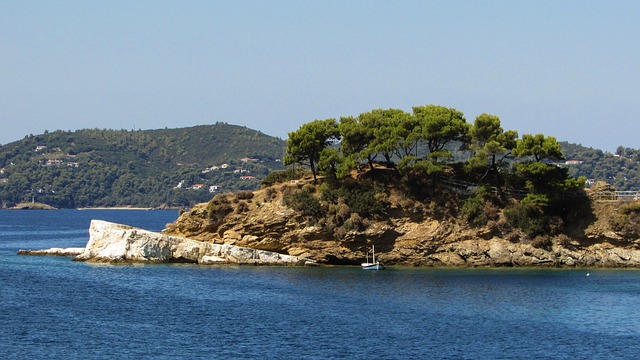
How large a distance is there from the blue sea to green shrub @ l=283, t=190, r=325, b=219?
228 inches

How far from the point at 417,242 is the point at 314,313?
27.0 m

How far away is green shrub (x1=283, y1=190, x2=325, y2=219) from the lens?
281 feet

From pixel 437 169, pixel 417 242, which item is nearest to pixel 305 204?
pixel 417 242

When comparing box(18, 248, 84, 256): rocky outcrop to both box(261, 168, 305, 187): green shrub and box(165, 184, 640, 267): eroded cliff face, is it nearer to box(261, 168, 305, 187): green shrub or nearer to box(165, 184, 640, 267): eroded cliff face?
box(165, 184, 640, 267): eroded cliff face

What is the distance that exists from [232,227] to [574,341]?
42.1 meters

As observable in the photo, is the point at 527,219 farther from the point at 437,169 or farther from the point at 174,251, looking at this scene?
the point at 174,251

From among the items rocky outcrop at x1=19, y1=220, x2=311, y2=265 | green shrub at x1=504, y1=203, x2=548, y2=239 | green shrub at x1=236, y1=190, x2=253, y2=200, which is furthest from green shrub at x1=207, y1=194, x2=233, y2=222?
green shrub at x1=504, y1=203, x2=548, y2=239

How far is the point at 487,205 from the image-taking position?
86250 mm

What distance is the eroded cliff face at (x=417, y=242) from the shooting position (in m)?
83.8

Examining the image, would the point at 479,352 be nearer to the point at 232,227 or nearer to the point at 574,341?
the point at 574,341

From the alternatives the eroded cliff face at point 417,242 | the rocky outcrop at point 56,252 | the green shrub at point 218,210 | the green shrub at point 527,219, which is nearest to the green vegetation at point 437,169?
the green shrub at point 527,219

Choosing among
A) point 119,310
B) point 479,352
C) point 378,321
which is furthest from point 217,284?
point 479,352

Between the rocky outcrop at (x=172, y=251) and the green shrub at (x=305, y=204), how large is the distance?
4260 mm

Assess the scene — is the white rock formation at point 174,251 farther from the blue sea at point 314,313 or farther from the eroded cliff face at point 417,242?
the blue sea at point 314,313
